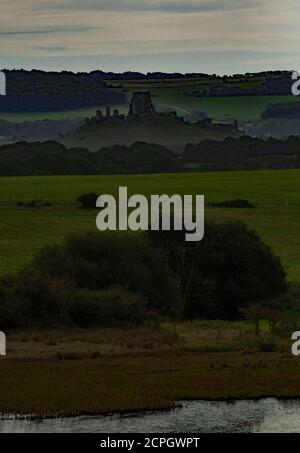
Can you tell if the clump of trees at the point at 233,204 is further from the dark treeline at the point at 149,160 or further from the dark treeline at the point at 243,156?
the dark treeline at the point at 243,156

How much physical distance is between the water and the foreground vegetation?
119 cm

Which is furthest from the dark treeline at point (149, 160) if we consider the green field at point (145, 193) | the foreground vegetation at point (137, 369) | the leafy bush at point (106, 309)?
the foreground vegetation at point (137, 369)

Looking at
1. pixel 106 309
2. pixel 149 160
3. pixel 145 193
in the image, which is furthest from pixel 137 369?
pixel 149 160

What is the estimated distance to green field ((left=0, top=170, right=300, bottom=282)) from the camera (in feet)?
293

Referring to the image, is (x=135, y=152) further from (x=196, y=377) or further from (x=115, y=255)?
(x=196, y=377)

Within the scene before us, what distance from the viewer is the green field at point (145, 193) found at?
89188 mm

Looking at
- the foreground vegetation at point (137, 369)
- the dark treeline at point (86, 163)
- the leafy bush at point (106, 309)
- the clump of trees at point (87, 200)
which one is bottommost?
the foreground vegetation at point (137, 369)

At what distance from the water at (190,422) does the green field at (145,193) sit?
36.2 meters

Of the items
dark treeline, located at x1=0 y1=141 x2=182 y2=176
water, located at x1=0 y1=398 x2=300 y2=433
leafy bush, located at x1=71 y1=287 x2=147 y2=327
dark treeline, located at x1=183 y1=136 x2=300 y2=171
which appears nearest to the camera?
water, located at x1=0 y1=398 x2=300 y2=433

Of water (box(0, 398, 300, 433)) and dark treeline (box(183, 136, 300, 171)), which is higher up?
dark treeline (box(183, 136, 300, 171))

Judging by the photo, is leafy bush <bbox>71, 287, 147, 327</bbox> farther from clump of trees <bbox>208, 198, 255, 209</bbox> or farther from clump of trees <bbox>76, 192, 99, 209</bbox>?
clump of trees <bbox>208, 198, 255, 209</bbox>

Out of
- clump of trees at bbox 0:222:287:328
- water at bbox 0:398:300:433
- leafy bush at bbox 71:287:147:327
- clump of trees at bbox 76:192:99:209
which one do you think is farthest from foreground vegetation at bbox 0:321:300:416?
clump of trees at bbox 76:192:99:209
